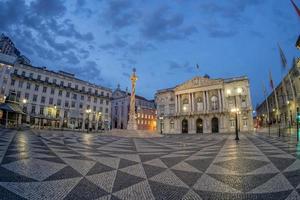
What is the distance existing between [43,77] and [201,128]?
50869mm

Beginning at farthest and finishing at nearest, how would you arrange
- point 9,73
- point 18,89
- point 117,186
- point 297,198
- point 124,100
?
point 124,100 < point 18,89 < point 9,73 < point 117,186 < point 297,198

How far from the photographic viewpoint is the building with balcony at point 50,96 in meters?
44.6

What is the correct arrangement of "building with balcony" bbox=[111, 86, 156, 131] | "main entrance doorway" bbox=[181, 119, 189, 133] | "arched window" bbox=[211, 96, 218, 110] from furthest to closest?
"building with balcony" bbox=[111, 86, 156, 131]
"main entrance doorway" bbox=[181, 119, 189, 133]
"arched window" bbox=[211, 96, 218, 110]

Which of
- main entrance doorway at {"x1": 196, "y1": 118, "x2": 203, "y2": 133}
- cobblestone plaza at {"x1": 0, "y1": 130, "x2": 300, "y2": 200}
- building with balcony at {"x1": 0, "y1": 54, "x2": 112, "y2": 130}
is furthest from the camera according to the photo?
main entrance doorway at {"x1": 196, "y1": 118, "x2": 203, "y2": 133}

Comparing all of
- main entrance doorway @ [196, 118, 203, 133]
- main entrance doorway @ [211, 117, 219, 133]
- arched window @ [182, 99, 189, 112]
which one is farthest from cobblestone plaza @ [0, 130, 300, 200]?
arched window @ [182, 99, 189, 112]

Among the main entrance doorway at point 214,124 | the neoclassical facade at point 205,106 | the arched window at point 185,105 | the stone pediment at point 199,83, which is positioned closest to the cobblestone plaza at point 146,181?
the neoclassical facade at point 205,106

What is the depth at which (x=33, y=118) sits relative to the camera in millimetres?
48094

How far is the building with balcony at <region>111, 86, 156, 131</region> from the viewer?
80169 mm

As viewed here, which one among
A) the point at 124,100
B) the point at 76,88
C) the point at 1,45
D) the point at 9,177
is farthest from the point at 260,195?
the point at 124,100

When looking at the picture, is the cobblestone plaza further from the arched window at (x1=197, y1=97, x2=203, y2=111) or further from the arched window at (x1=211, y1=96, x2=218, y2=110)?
the arched window at (x1=197, y1=97, x2=203, y2=111)

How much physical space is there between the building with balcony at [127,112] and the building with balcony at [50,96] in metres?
14.9

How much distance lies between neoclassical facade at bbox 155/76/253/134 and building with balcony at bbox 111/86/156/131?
15.8 metres

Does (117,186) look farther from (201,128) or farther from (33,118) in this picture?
(201,128)

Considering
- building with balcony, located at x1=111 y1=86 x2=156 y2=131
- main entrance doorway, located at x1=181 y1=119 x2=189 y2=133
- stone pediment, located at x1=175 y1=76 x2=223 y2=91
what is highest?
stone pediment, located at x1=175 y1=76 x2=223 y2=91
